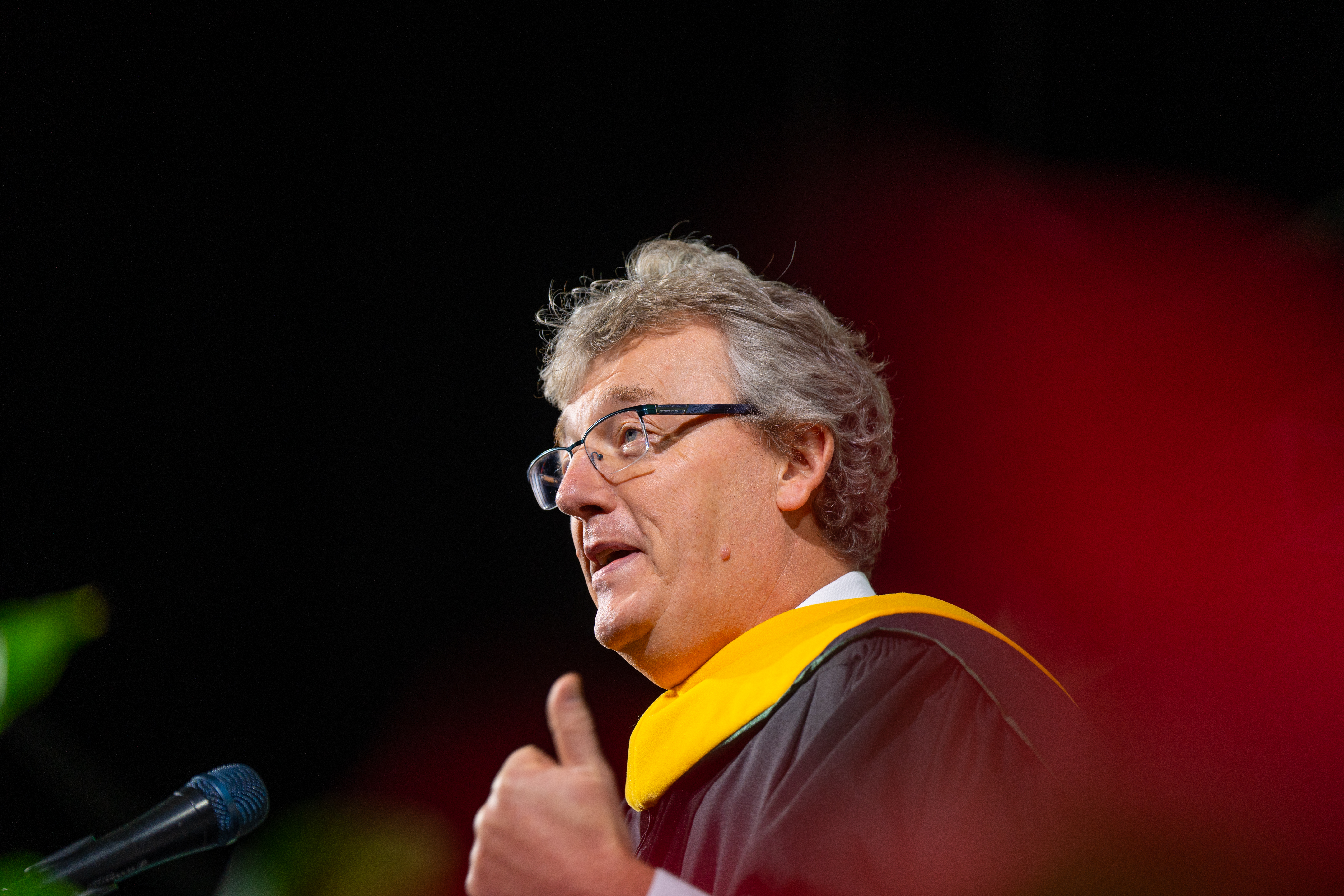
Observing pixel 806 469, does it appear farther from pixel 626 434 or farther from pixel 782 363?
pixel 626 434

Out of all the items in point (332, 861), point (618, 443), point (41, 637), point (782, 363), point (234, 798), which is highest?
point (782, 363)

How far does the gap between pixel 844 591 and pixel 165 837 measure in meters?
1.00

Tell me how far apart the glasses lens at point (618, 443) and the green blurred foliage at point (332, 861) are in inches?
50.4

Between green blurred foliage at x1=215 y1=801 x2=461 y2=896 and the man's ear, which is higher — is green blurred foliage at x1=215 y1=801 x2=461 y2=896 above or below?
below

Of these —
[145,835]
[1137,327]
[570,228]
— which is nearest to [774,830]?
[145,835]

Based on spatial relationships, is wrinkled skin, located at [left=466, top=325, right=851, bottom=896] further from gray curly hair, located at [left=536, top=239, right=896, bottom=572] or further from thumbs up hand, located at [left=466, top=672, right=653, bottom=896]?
thumbs up hand, located at [left=466, top=672, right=653, bottom=896]

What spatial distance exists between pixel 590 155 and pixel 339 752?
1.66 meters

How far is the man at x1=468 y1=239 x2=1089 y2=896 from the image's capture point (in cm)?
106

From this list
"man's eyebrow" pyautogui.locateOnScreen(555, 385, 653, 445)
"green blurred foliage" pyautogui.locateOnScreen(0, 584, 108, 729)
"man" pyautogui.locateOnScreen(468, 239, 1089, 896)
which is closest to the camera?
"man" pyautogui.locateOnScreen(468, 239, 1089, 896)

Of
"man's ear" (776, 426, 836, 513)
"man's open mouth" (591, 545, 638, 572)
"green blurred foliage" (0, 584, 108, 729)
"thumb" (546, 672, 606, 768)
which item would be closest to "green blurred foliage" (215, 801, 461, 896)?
"green blurred foliage" (0, 584, 108, 729)

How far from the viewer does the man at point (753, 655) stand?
106 centimetres

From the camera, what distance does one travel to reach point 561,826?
970mm

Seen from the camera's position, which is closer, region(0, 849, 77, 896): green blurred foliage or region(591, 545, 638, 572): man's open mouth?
region(0, 849, 77, 896): green blurred foliage

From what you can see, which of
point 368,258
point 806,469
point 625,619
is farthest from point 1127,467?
point 368,258
